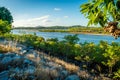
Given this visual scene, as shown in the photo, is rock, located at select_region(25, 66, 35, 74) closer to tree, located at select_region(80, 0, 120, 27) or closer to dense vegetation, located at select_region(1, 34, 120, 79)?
tree, located at select_region(80, 0, 120, 27)

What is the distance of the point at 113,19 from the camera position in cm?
736

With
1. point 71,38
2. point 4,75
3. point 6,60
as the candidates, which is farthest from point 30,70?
point 71,38

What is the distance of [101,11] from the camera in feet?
25.1

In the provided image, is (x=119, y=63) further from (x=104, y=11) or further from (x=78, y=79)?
(x=104, y=11)

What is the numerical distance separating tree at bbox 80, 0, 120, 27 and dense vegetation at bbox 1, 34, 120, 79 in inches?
248

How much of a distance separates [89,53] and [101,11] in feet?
35.5

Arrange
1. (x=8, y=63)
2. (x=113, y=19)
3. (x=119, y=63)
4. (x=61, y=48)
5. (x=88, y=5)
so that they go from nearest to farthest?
(x=113, y=19) < (x=88, y=5) < (x=8, y=63) < (x=119, y=63) < (x=61, y=48)

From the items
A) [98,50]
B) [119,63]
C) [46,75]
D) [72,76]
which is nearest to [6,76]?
[46,75]

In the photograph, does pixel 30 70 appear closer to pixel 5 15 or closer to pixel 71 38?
pixel 71 38

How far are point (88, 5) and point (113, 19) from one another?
0.94 m

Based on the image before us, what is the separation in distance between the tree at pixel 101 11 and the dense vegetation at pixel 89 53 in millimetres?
6292

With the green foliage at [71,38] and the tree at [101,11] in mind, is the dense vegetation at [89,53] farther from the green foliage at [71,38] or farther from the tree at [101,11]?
the tree at [101,11]

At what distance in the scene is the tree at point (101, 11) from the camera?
6.88 metres

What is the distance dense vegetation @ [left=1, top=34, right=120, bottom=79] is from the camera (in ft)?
49.8
